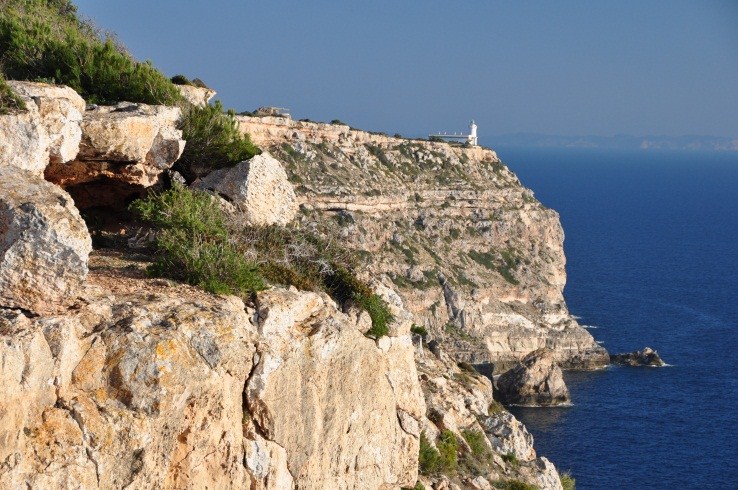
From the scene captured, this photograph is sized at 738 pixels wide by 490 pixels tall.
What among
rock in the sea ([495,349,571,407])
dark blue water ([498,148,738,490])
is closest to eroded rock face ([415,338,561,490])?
dark blue water ([498,148,738,490])

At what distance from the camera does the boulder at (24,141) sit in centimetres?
1270

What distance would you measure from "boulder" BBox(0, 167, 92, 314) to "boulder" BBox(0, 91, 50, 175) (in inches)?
69.9

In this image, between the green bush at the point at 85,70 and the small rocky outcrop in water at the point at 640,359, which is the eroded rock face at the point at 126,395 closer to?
the green bush at the point at 85,70

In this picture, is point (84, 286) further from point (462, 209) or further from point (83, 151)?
point (462, 209)

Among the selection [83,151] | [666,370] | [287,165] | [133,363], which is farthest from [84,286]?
[666,370]

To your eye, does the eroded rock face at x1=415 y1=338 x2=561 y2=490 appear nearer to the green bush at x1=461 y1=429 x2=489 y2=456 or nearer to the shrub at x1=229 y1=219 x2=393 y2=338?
the green bush at x1=461 y1=429 x2=489 y2=456

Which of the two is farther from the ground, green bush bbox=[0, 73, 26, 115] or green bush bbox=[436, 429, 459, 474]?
green bush bbox=[0, 73, 26, 115]

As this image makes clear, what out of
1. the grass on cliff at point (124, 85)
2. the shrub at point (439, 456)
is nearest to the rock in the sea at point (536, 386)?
the shrub at point (439, 456)

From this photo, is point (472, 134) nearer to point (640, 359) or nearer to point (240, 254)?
point (640, 359)

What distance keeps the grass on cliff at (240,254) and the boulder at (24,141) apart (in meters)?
2.20

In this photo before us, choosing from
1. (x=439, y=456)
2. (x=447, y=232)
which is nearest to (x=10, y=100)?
(x=439, y=456)

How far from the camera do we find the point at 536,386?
74.9 metres

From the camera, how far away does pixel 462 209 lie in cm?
10062

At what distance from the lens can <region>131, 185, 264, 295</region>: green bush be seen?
13398 millimetres
